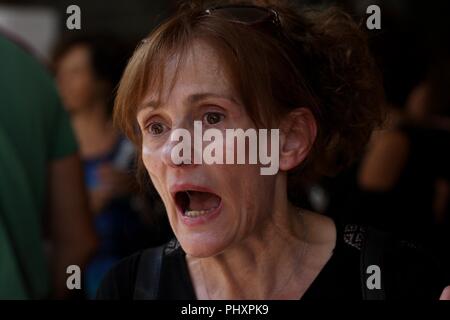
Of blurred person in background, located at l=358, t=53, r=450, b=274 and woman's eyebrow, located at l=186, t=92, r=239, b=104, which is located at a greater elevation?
woman's eyebrow, located at l=186, t=92, r=239, b=104

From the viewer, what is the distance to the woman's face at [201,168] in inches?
40.6

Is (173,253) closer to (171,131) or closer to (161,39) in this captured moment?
(171,131)

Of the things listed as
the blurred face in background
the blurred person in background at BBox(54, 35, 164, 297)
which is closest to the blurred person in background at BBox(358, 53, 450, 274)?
the blurred person in background at BBox(54, 35, 164, 297)

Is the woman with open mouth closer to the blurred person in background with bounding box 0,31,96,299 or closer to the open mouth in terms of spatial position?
the open mouth

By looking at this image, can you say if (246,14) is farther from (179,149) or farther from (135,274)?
(135,274)

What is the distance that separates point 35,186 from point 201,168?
64cm

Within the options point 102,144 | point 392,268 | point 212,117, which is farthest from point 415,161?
point 102,144

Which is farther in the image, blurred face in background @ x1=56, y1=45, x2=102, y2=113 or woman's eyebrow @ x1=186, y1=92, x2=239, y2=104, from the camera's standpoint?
blurred face in background @ x1=56, y1=45, x2=102, y2=113

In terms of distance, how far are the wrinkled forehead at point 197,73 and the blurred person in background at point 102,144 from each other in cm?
20

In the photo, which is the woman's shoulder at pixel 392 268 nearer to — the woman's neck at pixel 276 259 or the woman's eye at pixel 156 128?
the woman's neck at pixel 276 259

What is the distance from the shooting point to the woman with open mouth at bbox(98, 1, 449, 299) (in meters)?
1.04

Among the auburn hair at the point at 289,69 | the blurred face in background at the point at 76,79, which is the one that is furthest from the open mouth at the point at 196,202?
the blurred face in background at the point at 76,79

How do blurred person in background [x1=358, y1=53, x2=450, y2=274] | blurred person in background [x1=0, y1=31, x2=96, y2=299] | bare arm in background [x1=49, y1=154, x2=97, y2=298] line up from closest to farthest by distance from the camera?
blurred person in background [x1=358, y1=53, x2=450, y2=274]
blurred person in background [x1=0, y1=31, x2=96, y2=299]
bare arm in background [x1=49, y1=154, x2=97, y2=298]

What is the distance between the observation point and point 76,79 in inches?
63.2
